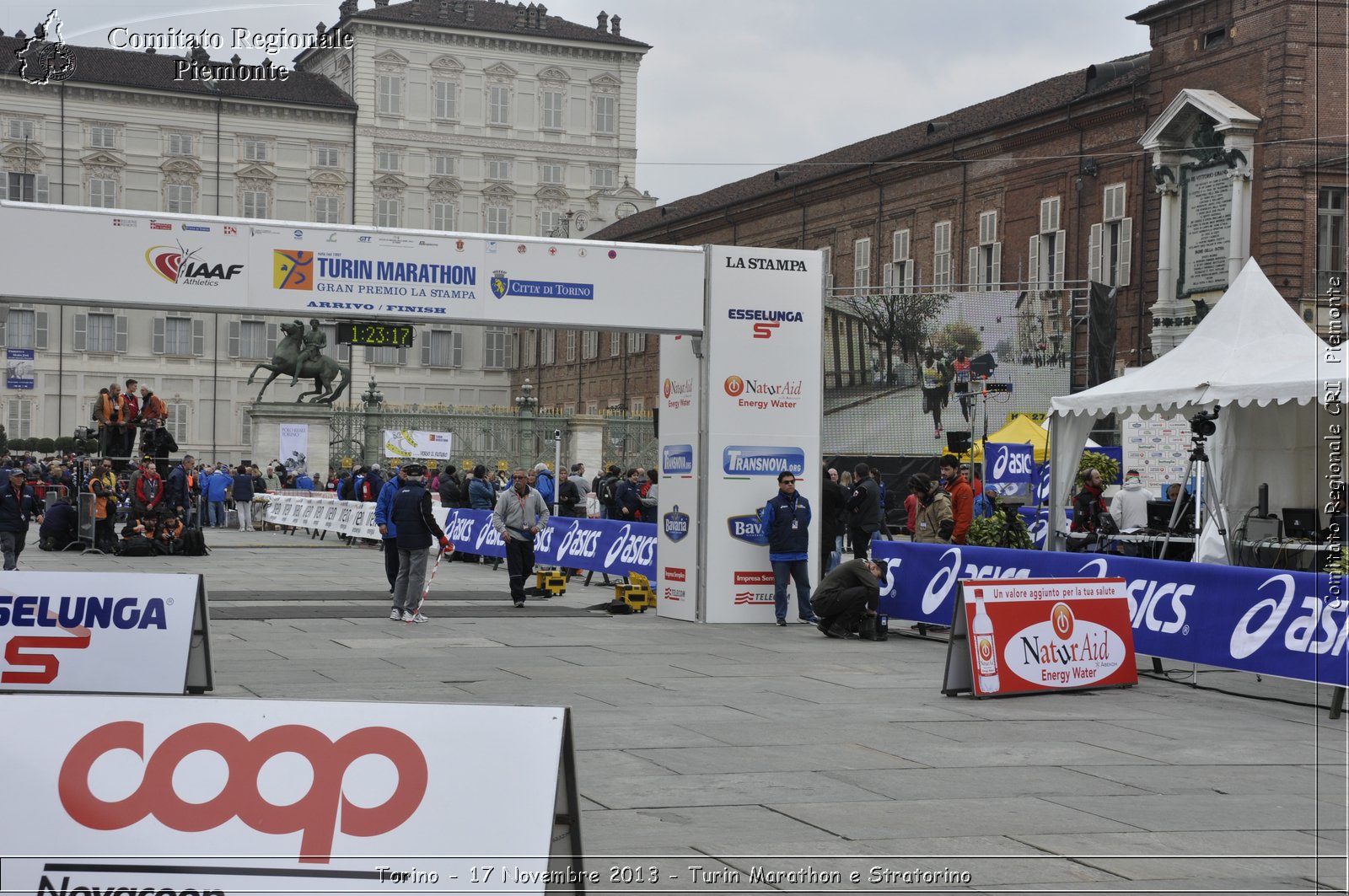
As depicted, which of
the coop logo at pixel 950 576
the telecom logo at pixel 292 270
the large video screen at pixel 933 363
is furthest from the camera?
the large video screen at pixel 933 363

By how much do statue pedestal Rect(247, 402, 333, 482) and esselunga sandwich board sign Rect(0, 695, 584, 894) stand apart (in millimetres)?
40187

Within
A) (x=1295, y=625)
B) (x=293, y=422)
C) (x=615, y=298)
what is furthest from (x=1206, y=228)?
(x=1295, y=625)

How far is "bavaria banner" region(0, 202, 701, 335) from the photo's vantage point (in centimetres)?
1605

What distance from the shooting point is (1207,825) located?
25.1ft

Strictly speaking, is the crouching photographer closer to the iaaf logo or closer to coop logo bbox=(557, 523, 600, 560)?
the iaaf logo

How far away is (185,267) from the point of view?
1639cm

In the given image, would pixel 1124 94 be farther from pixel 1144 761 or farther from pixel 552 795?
pixel 552 795

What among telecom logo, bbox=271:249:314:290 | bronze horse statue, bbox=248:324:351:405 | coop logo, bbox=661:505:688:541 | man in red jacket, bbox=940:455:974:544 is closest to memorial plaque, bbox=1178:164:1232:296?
man in red jacket, bbox=940:455:974:544

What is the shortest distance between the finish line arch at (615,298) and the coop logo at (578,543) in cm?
493

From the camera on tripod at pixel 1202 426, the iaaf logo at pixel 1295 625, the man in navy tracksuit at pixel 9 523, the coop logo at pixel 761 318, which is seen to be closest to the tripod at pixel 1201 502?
the camera on tripod at pixel 1202 426

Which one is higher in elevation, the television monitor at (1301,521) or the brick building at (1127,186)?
the brick building at (1127,186)

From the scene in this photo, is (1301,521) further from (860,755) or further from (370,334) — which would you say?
(370,334)

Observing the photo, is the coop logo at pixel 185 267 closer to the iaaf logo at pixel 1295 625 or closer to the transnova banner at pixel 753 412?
the transnova banner at pixel 753 412

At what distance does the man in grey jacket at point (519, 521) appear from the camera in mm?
19547
